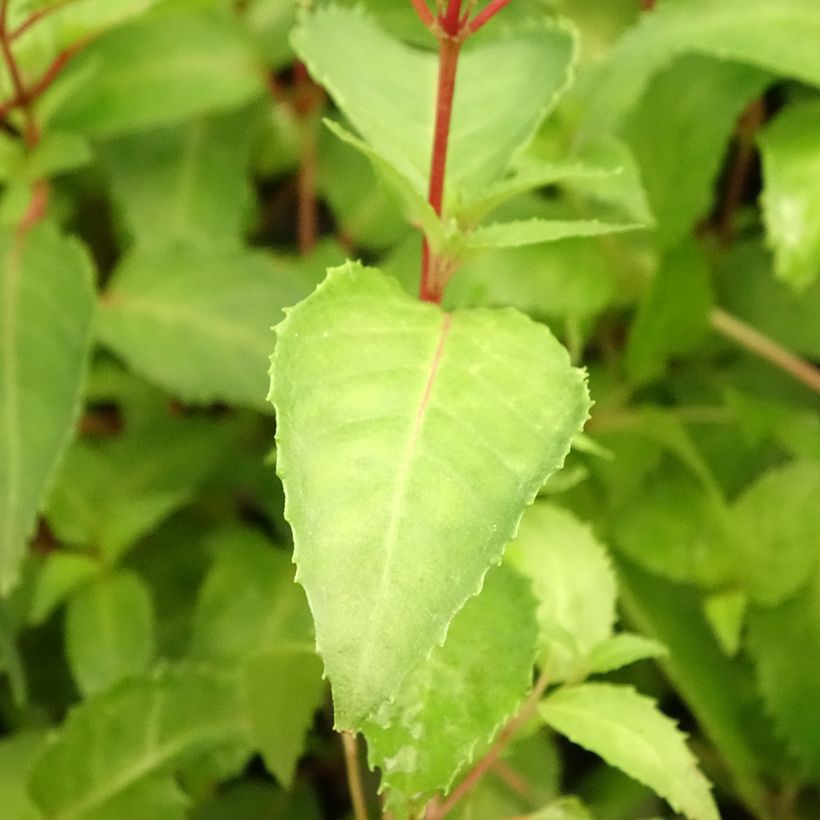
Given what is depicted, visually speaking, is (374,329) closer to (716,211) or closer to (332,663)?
(332,663)

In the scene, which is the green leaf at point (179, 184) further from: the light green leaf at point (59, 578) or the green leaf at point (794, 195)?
the green leaf at point (794, 195)

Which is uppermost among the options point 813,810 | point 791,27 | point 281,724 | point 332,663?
point 791,27

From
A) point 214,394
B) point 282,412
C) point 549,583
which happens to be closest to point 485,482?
point 282,412

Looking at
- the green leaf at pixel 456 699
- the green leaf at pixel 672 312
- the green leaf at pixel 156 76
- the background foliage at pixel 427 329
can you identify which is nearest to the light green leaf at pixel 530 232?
the background foliage at pixel 427 329

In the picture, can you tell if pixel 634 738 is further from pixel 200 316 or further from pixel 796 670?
pixel 200 316

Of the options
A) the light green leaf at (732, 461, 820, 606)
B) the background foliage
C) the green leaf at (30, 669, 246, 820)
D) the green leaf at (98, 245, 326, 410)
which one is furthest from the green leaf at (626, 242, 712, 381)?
the green leaf at (30, 669, 246, 820)

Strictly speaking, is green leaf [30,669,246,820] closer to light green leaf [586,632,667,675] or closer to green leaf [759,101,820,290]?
light green leaf [586,632,667,675]
